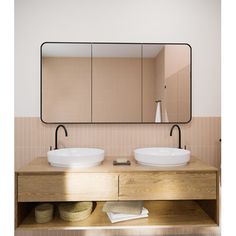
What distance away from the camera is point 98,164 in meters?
1.95

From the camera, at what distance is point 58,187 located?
1.79 meters

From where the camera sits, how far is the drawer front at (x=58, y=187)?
1.79 metres

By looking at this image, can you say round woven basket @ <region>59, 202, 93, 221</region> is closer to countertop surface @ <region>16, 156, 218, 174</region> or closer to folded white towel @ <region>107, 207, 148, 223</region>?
folded white towel @ <region>107, 207, 148, 223</region>

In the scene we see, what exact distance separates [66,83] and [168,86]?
0.95 metres

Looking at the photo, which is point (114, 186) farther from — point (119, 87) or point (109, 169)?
point (119, 87)

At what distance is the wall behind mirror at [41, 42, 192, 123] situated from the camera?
229 cm

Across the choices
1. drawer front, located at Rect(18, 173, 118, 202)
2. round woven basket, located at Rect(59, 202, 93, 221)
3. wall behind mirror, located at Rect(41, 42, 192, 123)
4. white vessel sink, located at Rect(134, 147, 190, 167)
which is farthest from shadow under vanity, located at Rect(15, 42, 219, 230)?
drawer front, located at Rect(18, 173, 118, 202)

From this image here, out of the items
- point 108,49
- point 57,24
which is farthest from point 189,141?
point 57,24

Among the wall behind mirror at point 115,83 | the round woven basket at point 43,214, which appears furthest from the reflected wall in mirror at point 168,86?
the round woven basket at point 43,214

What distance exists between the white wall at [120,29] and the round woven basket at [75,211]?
0.89 meters
